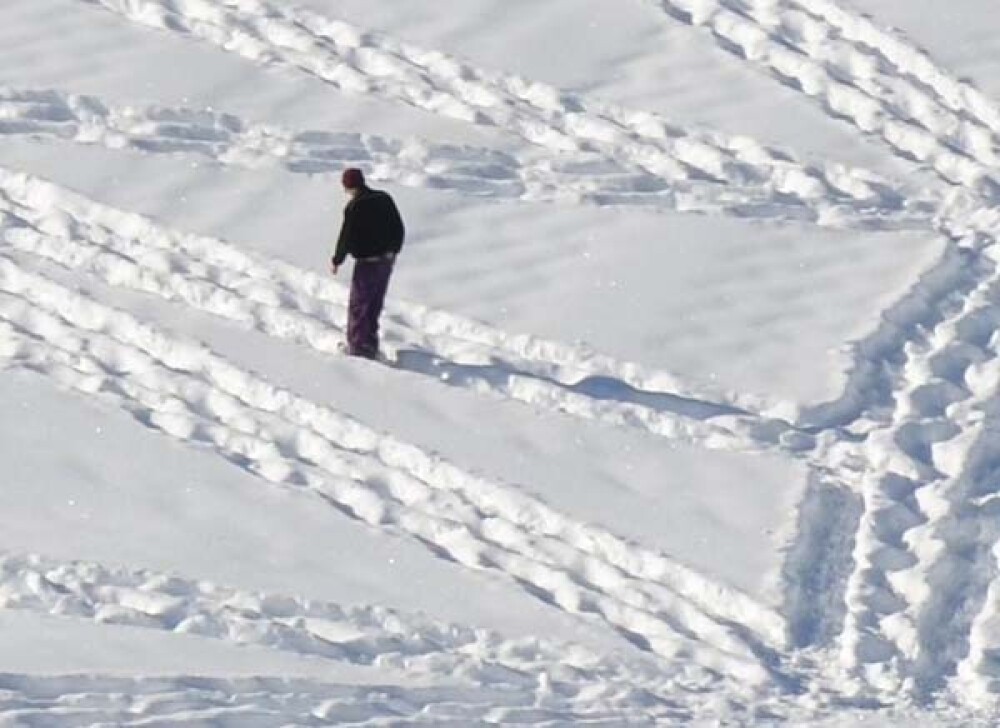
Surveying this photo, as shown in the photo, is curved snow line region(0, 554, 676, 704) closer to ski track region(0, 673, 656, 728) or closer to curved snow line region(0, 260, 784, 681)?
ski track region(0, 673, 656, 728)

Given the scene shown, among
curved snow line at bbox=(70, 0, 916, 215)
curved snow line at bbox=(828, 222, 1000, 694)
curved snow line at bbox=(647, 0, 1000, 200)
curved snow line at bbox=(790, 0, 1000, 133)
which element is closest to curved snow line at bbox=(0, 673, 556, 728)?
curved snow line at bbox=(828, 222, 1000, 694)

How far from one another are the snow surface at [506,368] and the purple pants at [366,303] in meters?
0.19

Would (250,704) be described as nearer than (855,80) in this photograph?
Yes

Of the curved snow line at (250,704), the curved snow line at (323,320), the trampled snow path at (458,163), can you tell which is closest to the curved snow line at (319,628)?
the curved snow line at (250,704)

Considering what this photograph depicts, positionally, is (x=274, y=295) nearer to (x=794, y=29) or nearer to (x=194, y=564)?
(x=194, y=564)

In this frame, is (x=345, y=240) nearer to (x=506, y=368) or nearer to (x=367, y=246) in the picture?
(x=367, y=246)

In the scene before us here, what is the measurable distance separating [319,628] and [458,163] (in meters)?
4.92

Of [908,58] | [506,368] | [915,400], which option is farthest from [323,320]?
[908,58]

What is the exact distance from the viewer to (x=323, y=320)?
52.5 feet

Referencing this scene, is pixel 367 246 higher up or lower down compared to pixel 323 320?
higher up

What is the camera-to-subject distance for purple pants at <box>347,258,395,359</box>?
15352mm

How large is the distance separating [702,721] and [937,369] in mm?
3470

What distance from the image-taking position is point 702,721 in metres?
12.6

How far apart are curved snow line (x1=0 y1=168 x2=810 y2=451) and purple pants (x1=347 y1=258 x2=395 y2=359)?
0.54 ft
